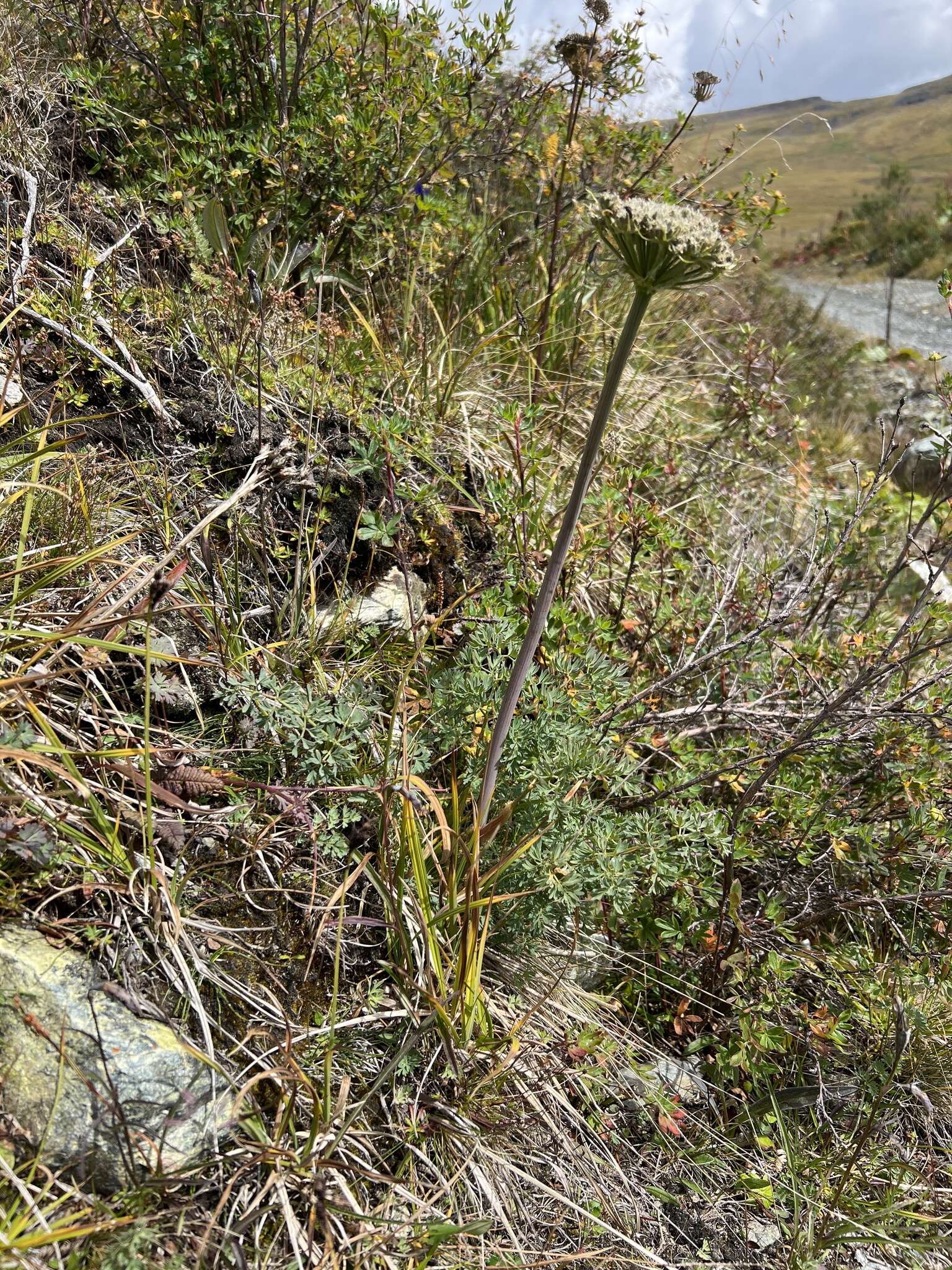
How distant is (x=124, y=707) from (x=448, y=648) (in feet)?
3.17

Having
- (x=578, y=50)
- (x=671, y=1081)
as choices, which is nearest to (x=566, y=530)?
(x=671, y=1081)

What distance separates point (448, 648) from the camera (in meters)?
2.53

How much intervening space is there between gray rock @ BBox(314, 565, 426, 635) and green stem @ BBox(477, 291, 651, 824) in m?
0.70

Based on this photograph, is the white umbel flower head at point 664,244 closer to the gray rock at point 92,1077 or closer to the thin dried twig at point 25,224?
the gray rock at point 92,1077

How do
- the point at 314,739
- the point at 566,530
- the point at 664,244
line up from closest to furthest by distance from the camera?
the point at 664,244
the point at 566,530
the point at 314,739

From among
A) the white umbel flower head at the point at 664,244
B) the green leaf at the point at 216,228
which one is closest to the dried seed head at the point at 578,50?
the green leaf at the point at 216,228

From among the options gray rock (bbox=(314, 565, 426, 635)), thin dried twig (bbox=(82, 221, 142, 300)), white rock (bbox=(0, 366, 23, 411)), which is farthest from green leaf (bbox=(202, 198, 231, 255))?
gray rock (bbox=(314, 565, 426, 635))

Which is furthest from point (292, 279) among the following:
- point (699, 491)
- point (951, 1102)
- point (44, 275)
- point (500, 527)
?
point (951, 1102)

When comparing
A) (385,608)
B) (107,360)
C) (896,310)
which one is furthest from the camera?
(896,310)

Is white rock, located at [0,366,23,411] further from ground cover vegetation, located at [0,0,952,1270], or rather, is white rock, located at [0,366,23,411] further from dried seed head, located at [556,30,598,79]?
dried seed head, located at [556,30,598,79]

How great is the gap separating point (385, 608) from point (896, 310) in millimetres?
19335

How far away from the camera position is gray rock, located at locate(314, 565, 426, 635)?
240 centimetres

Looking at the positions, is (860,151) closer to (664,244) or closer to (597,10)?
(597,10)

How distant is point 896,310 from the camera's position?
17688 mm
